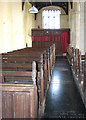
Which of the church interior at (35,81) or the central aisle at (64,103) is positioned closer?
the church interior at (35,81)

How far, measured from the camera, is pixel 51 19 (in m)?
18.1

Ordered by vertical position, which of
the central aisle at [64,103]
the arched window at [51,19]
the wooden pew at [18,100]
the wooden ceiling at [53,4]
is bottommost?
the central aisle at [64,103]

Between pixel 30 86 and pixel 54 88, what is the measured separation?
7.99ft

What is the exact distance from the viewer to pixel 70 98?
339cm

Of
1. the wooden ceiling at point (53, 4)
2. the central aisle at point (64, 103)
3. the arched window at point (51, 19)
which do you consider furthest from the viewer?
the arched window at point (51, 19)

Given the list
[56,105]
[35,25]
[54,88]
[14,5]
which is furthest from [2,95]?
[35,25]

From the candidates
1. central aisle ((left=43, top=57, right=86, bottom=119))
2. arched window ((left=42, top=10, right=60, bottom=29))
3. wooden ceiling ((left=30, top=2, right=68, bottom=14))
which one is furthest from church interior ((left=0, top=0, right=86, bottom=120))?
arched window ((left=42, top=10, right=60, bottom=29))

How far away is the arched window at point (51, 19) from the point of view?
18031 millimetres

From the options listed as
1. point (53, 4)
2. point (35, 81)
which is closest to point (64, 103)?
point (35, 81)

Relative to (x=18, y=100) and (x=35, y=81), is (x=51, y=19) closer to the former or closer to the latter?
(x=35, y=81)

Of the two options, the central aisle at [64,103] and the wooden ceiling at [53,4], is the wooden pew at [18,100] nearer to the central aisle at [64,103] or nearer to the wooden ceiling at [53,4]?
the central aisle at [64,103]

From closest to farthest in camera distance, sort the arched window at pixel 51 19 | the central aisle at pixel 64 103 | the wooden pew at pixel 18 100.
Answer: the wooden pew at pixel 18 100 < the central aisle at pixel 64 103 < the arched window at pixel 51 19

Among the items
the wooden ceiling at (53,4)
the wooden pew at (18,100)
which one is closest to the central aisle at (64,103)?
the wooden pew at (18,100)

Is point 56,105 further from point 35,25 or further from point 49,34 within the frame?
point 35,25
